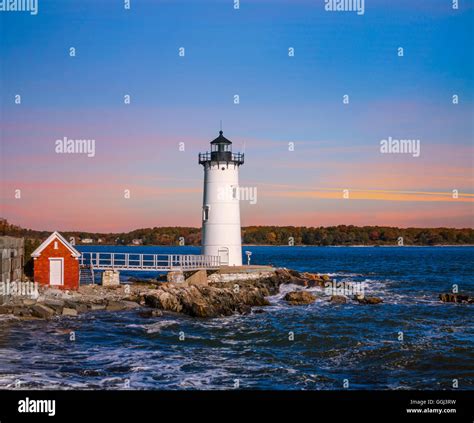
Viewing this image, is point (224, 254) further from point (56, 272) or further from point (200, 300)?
point (56, 272)

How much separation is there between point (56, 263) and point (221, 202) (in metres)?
11.2

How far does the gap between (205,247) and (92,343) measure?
19.3 m

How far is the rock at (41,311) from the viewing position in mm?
24250

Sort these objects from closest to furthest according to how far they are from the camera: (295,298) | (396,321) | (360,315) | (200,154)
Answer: (396,321)
(360,315)
(295,298)
(200,154)

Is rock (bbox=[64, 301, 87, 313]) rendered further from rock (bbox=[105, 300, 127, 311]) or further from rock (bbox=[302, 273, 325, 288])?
rock (bbox=[302, 273, 325, 288])

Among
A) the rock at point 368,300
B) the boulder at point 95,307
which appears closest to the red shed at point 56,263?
the boulder at point 95,307

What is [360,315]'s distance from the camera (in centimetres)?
3000

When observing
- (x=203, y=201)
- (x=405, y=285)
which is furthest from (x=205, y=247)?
(x=405, y=285)

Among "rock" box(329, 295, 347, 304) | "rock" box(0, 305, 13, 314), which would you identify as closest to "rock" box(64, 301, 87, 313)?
"rock" box(0, 305, 13, 314)

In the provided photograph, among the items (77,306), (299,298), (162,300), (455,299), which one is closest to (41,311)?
(77,306)

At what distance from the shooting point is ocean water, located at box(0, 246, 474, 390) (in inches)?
639

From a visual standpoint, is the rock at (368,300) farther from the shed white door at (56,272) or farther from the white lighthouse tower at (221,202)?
the shed white door at (56,272)
